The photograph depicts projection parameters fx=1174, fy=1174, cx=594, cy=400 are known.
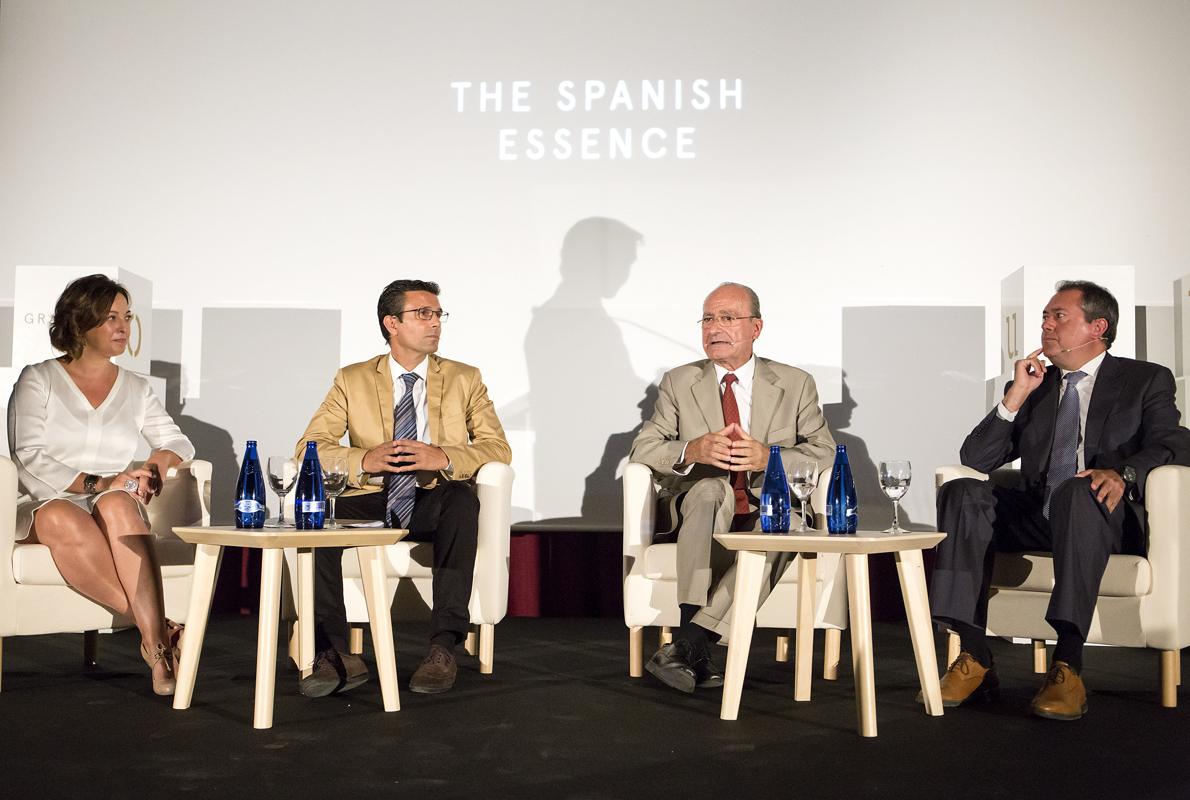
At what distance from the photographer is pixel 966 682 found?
2.84 m

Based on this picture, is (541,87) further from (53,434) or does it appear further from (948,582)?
(948,582)

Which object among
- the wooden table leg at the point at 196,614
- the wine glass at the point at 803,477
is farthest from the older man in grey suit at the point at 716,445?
the wooden table leg at the point at 196,614

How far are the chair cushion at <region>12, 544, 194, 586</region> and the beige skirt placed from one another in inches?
3.5

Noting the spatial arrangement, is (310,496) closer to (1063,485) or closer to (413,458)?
(413,458)

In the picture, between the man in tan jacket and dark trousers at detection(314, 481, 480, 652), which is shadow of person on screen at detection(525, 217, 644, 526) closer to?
the man in tan jacket

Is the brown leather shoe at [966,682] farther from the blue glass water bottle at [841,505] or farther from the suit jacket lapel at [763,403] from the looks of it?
the suit jacket lapel at [763,403]

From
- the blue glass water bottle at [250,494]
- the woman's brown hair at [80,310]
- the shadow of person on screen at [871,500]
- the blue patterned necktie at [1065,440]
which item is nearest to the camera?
the blue glass water bottle at [250,494]

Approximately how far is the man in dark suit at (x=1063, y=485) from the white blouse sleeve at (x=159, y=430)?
2187 millimetres

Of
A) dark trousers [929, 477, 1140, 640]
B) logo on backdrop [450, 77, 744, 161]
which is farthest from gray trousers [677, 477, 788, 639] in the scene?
logo on backdrop [450, 77, 744, 161]

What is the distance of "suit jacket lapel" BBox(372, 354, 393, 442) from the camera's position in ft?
11.4

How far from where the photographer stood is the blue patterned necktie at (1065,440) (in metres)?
3.26

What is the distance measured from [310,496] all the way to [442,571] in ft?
1.64

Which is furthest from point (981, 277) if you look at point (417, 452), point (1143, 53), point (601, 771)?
point (601, 771)

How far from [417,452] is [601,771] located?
127cm
